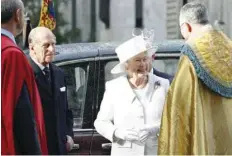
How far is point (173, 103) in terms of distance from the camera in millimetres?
6238

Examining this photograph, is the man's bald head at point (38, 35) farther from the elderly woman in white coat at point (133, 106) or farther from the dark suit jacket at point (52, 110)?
the elderly woman in white coat at point (133, 106)

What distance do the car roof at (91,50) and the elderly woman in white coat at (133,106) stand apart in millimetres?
937

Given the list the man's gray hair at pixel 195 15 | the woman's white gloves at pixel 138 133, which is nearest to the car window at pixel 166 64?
the woman's white gloves at pixel 138 133

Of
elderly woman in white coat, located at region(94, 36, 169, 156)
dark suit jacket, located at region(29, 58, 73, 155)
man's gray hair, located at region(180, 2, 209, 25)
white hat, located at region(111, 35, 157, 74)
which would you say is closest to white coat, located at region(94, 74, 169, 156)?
elderly woman in white coat, located at region(94, 36, 169, 156)

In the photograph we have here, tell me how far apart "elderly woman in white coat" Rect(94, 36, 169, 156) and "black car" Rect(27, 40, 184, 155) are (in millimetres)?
746

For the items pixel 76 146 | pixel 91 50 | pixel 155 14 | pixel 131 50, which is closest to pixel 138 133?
pixel 131 50

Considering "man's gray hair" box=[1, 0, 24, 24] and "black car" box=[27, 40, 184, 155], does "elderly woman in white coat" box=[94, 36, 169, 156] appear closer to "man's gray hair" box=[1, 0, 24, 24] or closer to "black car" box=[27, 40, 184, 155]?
"black car" box=[27, 40, 184, 155]

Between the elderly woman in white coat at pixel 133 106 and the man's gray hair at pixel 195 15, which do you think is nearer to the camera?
the man's gray hair at pixel 195 15

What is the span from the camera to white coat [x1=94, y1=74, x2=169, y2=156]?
22.7 ft

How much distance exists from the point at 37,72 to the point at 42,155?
4.83ft

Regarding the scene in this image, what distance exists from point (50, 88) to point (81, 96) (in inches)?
26.7

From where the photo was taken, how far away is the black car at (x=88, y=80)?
25.5ft

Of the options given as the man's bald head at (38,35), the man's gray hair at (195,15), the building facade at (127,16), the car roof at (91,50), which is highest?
the man's gray hair at (195,15)

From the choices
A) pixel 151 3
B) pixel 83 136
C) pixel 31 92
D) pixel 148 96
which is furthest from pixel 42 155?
pixel 151 3
